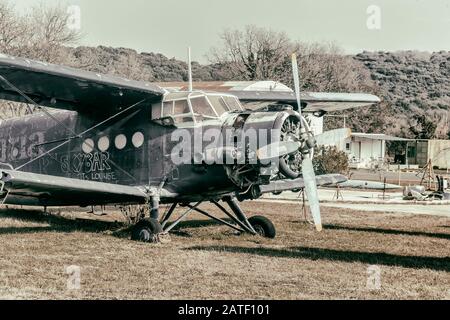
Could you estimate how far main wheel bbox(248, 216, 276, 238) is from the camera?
1487 centimetres

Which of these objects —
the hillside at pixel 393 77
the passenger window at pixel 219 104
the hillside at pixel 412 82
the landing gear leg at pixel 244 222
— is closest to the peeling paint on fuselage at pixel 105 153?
the passenger window at pixel 219 104

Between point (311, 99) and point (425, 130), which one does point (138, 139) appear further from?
point (425, 130)

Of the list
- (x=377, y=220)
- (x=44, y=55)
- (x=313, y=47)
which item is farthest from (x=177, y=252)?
(x=313, y=47)

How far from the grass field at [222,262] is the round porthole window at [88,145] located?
189 centimetres

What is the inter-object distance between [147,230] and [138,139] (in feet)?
6.95

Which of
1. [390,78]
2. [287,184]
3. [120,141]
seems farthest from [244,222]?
[390,78]

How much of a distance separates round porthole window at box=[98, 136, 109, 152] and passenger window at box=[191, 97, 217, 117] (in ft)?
7.94

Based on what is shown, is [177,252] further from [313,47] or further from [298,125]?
[313,47]

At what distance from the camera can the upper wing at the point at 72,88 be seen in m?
12.2

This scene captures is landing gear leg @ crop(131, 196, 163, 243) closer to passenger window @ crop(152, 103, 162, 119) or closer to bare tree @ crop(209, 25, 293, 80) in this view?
passenger window @ crop(152, 103, 162, 119)

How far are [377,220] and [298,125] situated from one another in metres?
7.74

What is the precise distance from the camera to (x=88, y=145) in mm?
15156

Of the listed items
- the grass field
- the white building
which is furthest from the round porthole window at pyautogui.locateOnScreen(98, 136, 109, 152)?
the white building
